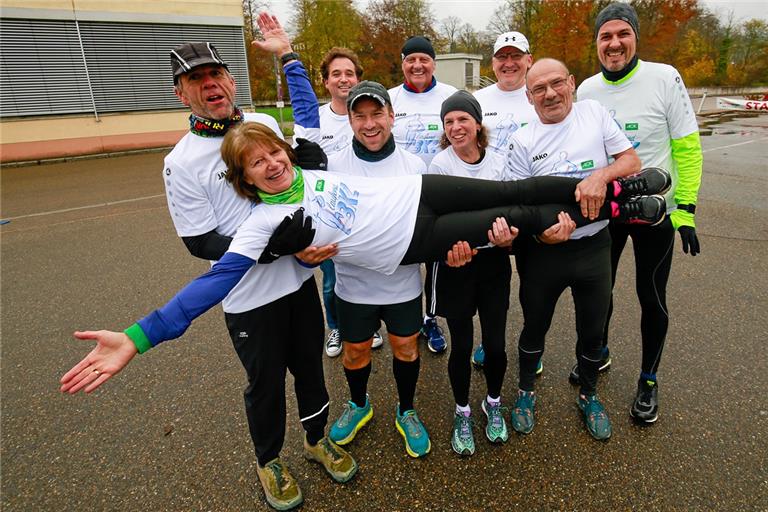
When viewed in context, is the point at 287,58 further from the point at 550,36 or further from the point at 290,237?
the point at 550,36

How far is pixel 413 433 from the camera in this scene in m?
2.56

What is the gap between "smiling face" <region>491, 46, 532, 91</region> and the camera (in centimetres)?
316

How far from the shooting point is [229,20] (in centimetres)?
1672

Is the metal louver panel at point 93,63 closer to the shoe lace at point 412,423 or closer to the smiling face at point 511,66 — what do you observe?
the smiling face at point 511,66

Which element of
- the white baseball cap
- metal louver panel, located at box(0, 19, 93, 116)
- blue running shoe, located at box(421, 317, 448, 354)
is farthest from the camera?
metal louver panel, located at box(0, 19, 93, 116)

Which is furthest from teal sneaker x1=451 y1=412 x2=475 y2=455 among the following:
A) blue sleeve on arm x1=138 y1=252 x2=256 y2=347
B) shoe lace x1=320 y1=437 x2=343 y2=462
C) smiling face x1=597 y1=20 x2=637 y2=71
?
smiling face x1=597 y1=20 x2=637 y2=71

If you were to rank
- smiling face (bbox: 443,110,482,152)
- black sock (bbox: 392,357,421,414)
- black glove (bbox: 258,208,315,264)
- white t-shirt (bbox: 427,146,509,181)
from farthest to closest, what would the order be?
black sock (bbox: 392,357,421,414) → white t-shirt (bbox: 427,146,509,181) → smiling face (bbox: 443,110,482,152) → black glove (bbox: 258,208,315,264)

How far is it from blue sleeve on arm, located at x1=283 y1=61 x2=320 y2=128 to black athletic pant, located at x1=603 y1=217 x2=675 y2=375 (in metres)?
1.86

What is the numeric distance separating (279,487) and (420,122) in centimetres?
261

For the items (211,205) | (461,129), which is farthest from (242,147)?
(461,129)

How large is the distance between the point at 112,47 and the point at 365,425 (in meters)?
17.4

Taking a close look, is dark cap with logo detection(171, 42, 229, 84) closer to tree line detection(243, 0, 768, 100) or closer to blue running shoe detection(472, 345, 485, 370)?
blue running shoe detection(472, 345, 485, 370)

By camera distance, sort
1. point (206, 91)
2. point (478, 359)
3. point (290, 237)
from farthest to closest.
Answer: point (478, 359), point (206, 91), point (290, 237)

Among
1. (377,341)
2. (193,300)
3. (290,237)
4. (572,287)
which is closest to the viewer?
(193,300)
